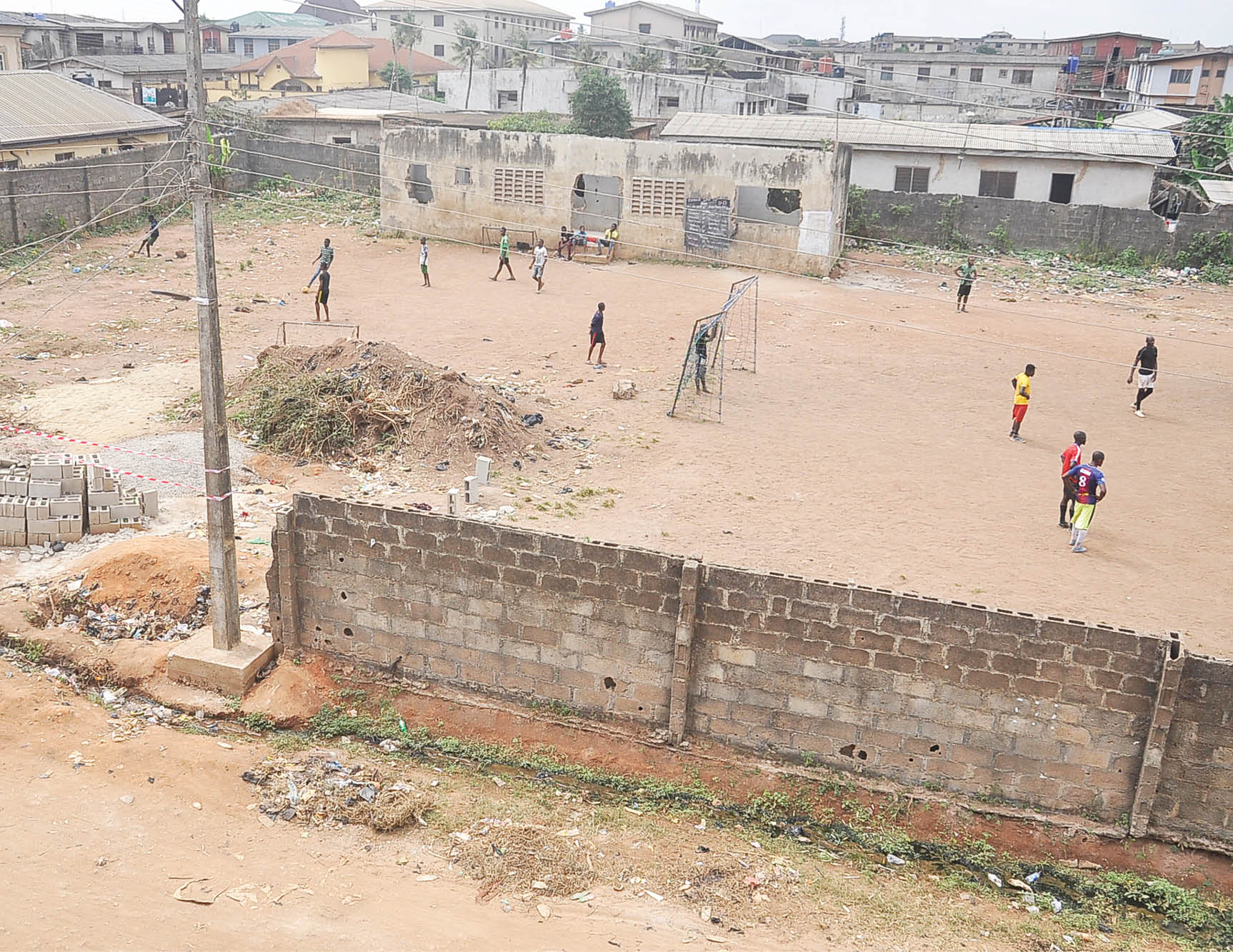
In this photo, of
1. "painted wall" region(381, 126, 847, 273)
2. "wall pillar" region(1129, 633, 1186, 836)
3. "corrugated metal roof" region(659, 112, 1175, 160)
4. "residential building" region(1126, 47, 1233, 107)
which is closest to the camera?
"wall pillar" region(1129, 633, 1186, 836)

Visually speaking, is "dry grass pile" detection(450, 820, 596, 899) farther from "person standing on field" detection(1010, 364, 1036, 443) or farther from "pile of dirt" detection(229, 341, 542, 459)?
"person standing on field" detection(1010, 364, 1036, 443)

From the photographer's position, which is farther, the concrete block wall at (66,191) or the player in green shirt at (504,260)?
the player in green shirt at (504,260)

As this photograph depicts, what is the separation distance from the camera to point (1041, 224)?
2909 centimetres

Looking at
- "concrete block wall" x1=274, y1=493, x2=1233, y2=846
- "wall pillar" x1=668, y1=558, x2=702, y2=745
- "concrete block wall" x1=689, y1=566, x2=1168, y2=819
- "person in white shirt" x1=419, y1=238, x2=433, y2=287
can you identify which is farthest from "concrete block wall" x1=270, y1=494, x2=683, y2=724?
"person in white shirt" x1=419, y1=238, x2=433, y2=287

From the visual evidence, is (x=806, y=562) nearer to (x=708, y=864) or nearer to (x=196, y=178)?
(x=708, y=864)

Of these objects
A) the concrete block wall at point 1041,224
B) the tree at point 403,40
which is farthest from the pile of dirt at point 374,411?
the tree at point 403,40

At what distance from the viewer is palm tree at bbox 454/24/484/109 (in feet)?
166

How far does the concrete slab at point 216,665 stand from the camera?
8789 mm

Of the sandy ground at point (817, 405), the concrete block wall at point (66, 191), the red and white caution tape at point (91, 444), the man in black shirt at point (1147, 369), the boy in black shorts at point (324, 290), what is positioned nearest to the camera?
the sandy ground at point (817, 405)

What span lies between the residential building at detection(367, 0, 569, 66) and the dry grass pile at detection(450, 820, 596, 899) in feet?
214

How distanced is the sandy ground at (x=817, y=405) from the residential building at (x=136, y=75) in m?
24.3

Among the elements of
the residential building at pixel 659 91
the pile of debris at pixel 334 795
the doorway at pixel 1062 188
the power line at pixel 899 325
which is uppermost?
the residential building at pixel 659 91

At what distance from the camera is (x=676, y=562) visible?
315 inches

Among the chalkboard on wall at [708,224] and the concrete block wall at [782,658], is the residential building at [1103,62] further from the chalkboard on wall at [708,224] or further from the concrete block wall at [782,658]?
the concrete block wall at [782,658]
